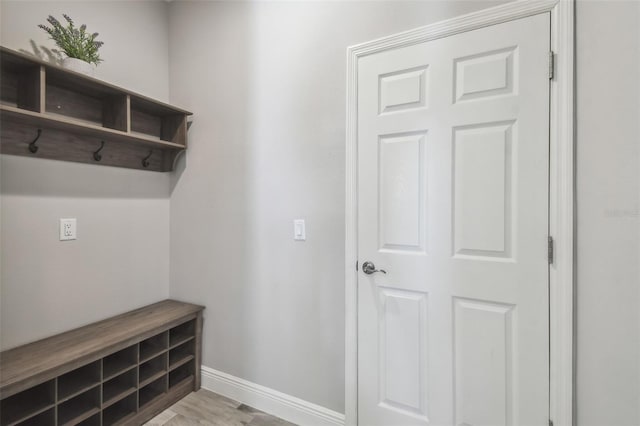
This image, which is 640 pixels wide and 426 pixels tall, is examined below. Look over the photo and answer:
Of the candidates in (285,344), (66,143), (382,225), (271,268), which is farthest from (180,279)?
(382,225)

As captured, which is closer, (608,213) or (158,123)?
(608,213)

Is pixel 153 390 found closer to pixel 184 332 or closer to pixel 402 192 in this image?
pixel 184 332

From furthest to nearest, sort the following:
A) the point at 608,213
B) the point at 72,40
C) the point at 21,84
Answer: the point at 72,40
the point at 21,84
the point at 608,213

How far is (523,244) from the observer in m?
1.26

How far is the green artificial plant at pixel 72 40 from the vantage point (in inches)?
60.4

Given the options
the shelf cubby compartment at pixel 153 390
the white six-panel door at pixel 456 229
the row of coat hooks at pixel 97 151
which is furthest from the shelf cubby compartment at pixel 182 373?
the row of coat hooks at pixel 97 151

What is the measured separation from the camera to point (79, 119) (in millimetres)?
1727

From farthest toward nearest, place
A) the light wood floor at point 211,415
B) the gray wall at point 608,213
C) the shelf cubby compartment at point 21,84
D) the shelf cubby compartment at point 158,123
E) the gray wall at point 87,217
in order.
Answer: the shelf cubby compartment at point 158,123 < the light wood floor at point 211,415 < the gray wall at point 87,217 < the shelf cubby compartment at point 21,84 < the gray wall at point 608,213

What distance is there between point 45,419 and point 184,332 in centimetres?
80

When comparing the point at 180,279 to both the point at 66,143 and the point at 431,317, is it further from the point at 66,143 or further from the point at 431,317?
the point at 431,317

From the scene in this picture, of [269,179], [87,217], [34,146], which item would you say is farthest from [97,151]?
[269,179]

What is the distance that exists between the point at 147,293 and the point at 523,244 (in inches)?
90.7

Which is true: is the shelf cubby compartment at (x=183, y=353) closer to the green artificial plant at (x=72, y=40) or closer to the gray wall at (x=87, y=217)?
the gray wall at (x=87, y=217)

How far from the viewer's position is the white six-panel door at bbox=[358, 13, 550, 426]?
125cm
